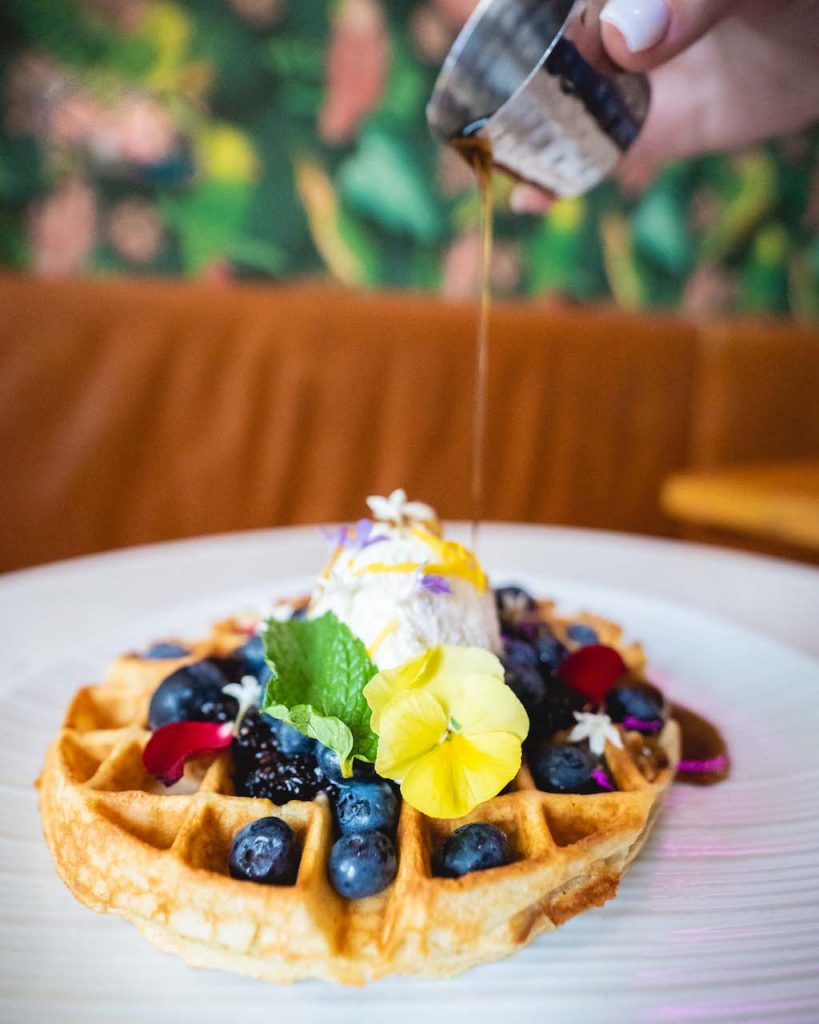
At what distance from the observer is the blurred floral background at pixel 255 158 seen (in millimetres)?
2719

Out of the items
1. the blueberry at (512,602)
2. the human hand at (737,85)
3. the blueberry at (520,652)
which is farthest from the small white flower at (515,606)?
the human hand at (737,85)

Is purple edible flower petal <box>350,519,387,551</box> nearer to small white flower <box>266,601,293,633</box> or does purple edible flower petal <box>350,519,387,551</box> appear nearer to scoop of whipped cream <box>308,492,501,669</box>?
scoop of whipped cream <box>308,492,501,669</box>

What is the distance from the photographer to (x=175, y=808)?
977mm

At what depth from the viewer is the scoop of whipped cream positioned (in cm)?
112

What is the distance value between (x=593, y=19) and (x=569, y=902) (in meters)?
1.08

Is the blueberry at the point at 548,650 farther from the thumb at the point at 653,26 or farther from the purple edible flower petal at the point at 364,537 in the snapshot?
the thumb at the point at 653,26

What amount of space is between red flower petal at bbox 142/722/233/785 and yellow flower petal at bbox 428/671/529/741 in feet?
1.14

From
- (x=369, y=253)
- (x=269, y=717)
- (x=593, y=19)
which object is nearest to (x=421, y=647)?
(x=269, y=717)

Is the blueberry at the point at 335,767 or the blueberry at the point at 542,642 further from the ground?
the blueberry at the point at 335,767

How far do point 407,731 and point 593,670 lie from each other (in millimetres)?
440

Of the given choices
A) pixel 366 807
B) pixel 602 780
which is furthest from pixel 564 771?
pixel 366 807

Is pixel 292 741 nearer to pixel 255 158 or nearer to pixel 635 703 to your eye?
pixel 635 703

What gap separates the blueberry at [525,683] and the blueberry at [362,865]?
320mm

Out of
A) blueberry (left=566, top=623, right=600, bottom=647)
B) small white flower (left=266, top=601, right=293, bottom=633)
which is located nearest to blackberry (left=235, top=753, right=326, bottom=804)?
small white flower (left=266, top=601, right=293, bottom=633)
